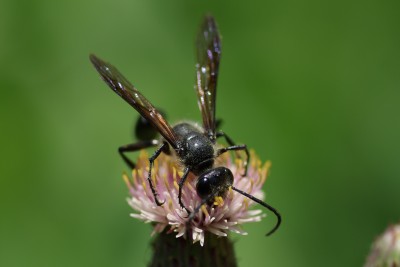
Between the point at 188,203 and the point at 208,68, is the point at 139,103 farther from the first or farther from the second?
the point at 208,68

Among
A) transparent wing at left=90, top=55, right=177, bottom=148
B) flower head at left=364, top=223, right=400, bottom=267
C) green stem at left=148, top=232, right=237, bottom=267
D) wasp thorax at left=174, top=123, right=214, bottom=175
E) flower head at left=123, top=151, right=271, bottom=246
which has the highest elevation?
transparent wing at left=90, top=55, right=177, bottom=148

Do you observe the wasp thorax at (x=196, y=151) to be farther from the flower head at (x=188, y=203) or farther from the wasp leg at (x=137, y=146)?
the wasp leg at (x=137, y=146)

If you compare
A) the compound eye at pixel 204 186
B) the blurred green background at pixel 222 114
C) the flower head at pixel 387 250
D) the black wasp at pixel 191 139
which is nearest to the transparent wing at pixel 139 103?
the black wasp at pixel 191 139

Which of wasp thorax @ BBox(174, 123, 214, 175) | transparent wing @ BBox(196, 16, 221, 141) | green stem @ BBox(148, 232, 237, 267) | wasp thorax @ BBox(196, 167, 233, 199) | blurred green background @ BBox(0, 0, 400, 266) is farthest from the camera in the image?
blurred green background @ BBox(0, 0, 400, 266)

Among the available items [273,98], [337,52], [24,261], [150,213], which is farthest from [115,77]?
[337,52]

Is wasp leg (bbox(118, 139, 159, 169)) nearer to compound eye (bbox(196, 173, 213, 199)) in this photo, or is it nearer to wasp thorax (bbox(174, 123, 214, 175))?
wasp thorax (bbox(174, 123, 214, 175))

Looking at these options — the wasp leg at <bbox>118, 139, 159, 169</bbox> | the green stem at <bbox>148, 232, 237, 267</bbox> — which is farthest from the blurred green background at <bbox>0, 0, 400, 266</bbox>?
the green stem at <bbox>148, 232, 237, 267</bbox>

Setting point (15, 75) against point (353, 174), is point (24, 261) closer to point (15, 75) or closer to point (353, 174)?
point (15, 75)

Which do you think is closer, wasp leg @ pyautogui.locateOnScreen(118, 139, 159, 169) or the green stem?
the green stem

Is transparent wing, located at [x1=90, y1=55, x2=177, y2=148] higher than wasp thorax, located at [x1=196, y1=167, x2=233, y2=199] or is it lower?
higher
